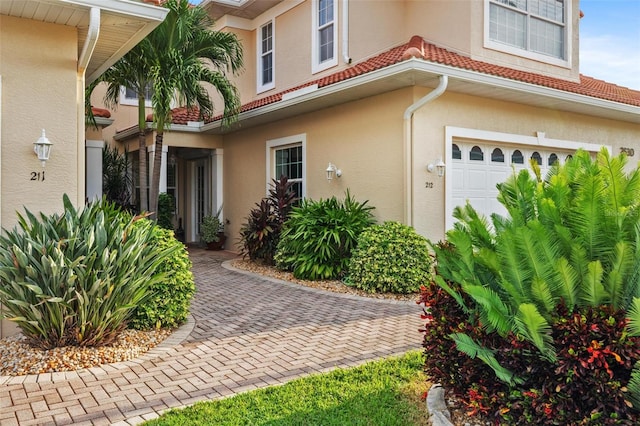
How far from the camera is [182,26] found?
1033 centimetres

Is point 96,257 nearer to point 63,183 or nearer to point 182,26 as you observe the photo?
point 63,183

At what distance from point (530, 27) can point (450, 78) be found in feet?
14.6

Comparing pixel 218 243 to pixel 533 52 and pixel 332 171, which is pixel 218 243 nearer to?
pixel 332 171

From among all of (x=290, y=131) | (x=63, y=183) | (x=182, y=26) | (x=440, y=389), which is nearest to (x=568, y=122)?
(x=290, y=131)

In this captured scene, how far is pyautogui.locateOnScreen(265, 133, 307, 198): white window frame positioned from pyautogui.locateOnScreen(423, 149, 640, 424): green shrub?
8726 millimetres

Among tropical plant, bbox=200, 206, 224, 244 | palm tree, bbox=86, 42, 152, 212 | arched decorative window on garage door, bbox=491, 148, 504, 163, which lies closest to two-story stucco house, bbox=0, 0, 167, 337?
palm tree, bbox=86, 42, 152, 212

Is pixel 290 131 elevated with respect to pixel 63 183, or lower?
elevated

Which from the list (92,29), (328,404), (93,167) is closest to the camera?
(328,404)

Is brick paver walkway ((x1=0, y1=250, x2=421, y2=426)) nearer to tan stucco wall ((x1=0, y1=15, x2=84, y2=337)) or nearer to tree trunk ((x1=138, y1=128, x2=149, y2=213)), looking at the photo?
tan stucco wall ((x1=0, y1=15, x2=84, y2=337))

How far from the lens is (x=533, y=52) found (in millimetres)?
11906

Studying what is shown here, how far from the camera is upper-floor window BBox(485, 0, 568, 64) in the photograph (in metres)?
11.3

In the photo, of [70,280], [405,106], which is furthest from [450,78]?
[70,280]

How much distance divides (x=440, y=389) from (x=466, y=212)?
1.47 m

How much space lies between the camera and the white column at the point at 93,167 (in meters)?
13.3
